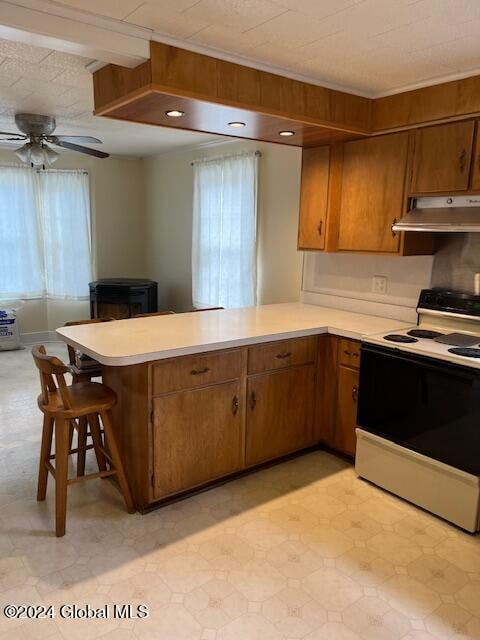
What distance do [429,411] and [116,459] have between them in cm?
160

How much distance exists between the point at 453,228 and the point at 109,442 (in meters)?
2.09

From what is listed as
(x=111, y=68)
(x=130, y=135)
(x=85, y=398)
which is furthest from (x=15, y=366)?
(x=111, y=68)

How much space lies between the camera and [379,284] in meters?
3.31

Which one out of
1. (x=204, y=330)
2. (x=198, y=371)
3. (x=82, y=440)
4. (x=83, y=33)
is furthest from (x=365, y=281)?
(x=83, y=33)

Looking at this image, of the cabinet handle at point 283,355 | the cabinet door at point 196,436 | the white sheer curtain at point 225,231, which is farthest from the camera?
the white sheer curtain at point 225,231

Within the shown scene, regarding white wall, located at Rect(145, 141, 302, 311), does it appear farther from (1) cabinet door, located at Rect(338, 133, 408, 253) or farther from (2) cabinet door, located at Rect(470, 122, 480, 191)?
(2) cabinet door, located at Rect(470, 122, 480, 191)

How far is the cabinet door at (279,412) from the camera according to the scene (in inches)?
108

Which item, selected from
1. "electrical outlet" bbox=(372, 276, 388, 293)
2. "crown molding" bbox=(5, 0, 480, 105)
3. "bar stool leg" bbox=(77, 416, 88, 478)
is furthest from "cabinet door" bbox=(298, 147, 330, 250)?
"bar stool leg" bbox=(77, 416, 88, 478)

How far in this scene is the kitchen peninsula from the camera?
2.33 meters

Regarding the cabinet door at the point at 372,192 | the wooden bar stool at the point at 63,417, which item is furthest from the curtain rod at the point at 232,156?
the wooden bar stool at the point at 63,417

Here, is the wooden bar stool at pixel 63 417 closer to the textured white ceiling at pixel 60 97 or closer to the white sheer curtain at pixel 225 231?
the textured white ceiling at pixel 60 97

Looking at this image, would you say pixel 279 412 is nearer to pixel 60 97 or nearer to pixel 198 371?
pixel 198 371

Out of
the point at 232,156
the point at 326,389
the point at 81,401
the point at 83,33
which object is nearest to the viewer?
the point at 83,33

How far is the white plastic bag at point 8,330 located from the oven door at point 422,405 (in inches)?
173
